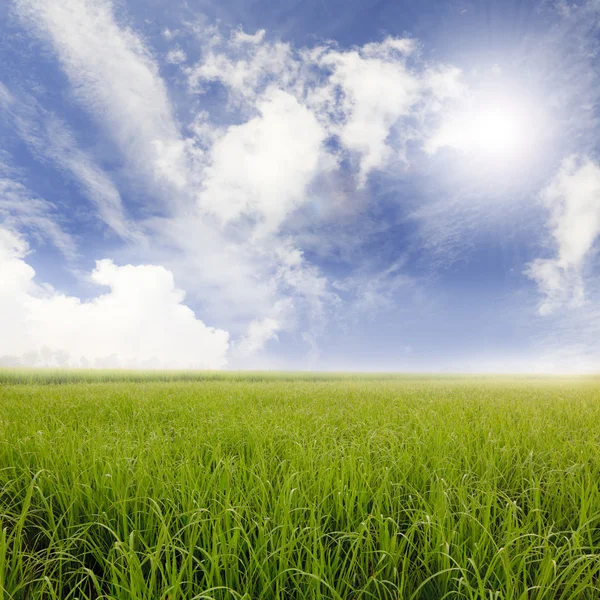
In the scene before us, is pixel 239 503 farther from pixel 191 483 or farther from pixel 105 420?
pixel 105 420

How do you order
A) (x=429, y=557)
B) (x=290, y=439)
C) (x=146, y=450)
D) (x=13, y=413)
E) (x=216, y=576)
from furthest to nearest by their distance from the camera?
(x=13, y=413) → (x=290, y=439) → (x=146, y=450) → (x=429, y=557) → (x=216, y=576)

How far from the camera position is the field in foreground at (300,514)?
1925 mm

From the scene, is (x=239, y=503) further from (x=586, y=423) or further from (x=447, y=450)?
(x=586, y=423)

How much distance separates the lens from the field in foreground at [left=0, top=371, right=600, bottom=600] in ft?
6.31

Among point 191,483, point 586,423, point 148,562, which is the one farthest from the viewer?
point 586,423

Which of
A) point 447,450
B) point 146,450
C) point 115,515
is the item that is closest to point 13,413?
point 146,450

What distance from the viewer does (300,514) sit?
246cm

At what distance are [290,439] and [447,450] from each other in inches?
64.2

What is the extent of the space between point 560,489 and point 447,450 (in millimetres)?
991

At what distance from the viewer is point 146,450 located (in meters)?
3.63

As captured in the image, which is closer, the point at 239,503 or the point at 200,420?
the point at 239,503

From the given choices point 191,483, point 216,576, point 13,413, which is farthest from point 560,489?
point 13,413

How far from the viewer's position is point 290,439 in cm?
400

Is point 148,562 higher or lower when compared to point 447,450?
lower
